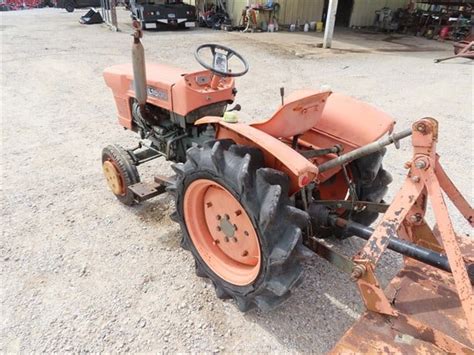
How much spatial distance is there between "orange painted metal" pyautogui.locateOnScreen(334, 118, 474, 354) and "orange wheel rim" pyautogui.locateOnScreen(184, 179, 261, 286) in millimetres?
495

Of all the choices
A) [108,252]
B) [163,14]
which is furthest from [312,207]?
[163,14]

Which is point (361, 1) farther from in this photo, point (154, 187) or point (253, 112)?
point (154, 187)

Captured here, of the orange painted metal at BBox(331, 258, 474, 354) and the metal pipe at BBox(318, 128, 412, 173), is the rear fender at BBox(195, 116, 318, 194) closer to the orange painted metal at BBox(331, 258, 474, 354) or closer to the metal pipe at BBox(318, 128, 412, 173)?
the metal pipe at BBox(318, 128, 412, 173)

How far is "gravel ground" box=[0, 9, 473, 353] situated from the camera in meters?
1.82

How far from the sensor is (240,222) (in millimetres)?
1839

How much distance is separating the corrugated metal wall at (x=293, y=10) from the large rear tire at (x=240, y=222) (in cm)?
1181

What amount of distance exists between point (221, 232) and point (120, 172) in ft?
3.45

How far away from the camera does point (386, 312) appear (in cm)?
153

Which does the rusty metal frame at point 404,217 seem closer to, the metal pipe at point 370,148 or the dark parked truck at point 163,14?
the metal pipe at point 370,148

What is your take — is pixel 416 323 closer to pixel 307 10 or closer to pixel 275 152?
pixel 275 152

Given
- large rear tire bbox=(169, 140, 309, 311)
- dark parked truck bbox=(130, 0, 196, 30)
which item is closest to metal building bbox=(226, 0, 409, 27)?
dark parked truck bbox=(130, 0, 196, 30)

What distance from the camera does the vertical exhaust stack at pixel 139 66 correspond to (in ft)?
7.38

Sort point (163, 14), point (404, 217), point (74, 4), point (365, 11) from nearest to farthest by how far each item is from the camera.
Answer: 1. point (404, 217)
2. point (163, 14)
3. point (365, 11)
4. point (74, 4)

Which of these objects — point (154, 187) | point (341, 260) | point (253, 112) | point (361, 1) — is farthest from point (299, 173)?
point (361, 1)
